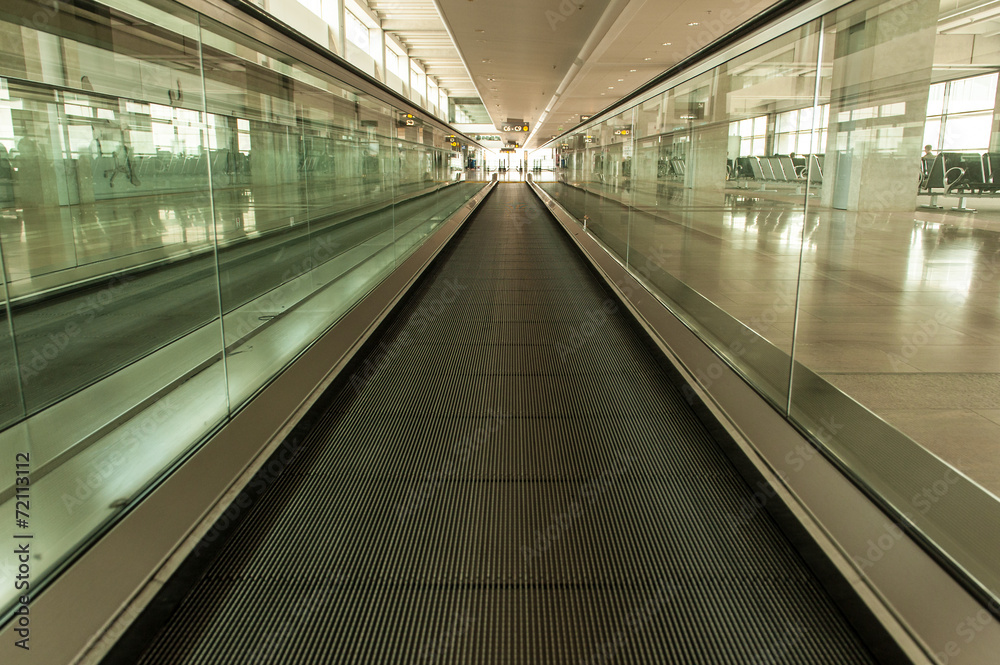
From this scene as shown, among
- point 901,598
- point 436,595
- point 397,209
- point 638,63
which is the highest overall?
point 638,63

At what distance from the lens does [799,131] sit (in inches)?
125

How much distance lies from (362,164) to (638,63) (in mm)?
17470

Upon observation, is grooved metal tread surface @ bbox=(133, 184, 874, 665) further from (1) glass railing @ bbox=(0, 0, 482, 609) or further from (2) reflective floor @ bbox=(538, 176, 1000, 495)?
(2) reflective floor @ bbox=(538, 176, 1000, 495)

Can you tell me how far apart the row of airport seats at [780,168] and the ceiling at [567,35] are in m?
4.69

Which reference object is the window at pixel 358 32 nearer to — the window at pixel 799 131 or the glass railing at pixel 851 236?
the glass railing at pixel 851 236

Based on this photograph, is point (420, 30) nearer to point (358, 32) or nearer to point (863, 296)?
point (358, 32)

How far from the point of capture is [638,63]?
69.6 ft

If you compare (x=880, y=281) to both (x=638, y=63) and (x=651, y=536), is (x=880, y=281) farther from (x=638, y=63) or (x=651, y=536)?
(x=638, y=63)

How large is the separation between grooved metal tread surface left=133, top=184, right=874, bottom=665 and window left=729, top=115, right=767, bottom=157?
156cm

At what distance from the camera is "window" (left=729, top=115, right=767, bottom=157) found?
12.8ft

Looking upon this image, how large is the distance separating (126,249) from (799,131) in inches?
139

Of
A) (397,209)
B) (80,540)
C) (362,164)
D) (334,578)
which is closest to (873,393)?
(334,578)

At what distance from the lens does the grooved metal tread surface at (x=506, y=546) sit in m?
1.84

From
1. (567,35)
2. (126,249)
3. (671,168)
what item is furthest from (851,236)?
(567,35)
